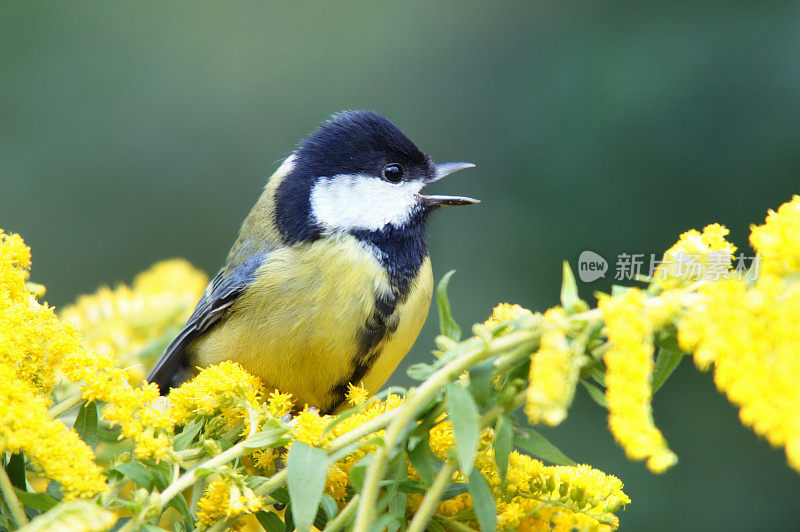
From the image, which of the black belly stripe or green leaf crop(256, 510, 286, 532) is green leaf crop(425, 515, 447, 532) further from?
the black belly stripe

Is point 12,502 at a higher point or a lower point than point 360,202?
lower

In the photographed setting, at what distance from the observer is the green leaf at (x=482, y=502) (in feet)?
2.45

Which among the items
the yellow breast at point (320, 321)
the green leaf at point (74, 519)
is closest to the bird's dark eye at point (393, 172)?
the yellow breast at point (320, 321)

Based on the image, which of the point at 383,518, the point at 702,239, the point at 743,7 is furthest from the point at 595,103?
the point at 383,518

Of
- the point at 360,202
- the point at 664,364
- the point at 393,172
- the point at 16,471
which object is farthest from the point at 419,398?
the point at 393,172

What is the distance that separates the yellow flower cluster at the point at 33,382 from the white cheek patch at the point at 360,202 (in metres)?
0.77

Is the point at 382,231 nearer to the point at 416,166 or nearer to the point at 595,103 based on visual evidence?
the point at 416,166

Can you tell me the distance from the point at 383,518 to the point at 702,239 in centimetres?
40

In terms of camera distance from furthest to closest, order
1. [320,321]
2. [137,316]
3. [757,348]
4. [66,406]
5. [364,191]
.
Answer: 1. [364,191]
2. [137,316]
3. [320,321]
4. [66,406]
5. [757,348]

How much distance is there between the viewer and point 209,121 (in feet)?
13.9

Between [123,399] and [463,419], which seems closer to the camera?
[463,419]

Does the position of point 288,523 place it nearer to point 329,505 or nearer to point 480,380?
point 329,505

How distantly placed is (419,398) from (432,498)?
0.37 ft

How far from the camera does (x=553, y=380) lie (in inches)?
24.3
